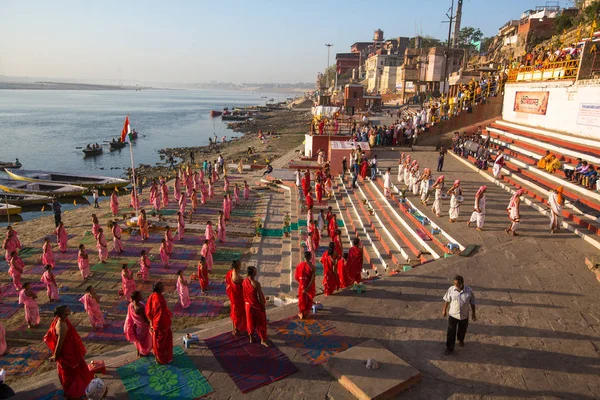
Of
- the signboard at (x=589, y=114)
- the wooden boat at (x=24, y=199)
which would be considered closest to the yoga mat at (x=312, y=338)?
the signboard at (x=589, y=114)

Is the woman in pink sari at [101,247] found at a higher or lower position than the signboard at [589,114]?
lower

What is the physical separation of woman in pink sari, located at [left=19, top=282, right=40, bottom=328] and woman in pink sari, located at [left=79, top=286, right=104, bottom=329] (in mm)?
1084

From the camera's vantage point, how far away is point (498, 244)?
9352mm

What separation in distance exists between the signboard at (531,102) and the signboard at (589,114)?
2.52 metres

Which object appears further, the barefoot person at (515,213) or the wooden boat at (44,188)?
the wooden boat at (44,188)

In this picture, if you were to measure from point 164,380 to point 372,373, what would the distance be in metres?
2.72

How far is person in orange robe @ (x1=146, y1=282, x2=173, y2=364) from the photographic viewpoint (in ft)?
17.4

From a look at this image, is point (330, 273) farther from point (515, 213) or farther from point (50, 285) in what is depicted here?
point (50, 285)

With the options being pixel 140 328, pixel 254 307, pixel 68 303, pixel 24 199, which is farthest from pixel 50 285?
pixel 24 199

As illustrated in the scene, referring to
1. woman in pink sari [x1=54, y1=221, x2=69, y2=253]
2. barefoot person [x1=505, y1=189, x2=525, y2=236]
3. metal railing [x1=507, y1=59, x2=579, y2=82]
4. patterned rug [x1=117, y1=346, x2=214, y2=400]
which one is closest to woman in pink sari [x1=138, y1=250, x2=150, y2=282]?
woman in pink sari [x1=54, y1=221, x2=69, y2=253]

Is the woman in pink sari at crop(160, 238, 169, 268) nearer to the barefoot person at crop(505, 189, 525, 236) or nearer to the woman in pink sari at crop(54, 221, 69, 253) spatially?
the woman in pink sari at crop(54, 221, 69, 253)

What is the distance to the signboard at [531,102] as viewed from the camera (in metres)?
17.9

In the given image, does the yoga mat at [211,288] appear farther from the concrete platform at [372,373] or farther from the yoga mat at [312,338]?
the concrete platform at [372,373]

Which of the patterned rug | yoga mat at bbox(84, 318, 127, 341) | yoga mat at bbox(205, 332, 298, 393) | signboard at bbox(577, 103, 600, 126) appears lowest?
yoga mat at bbox(84, 318, 127, 341)
